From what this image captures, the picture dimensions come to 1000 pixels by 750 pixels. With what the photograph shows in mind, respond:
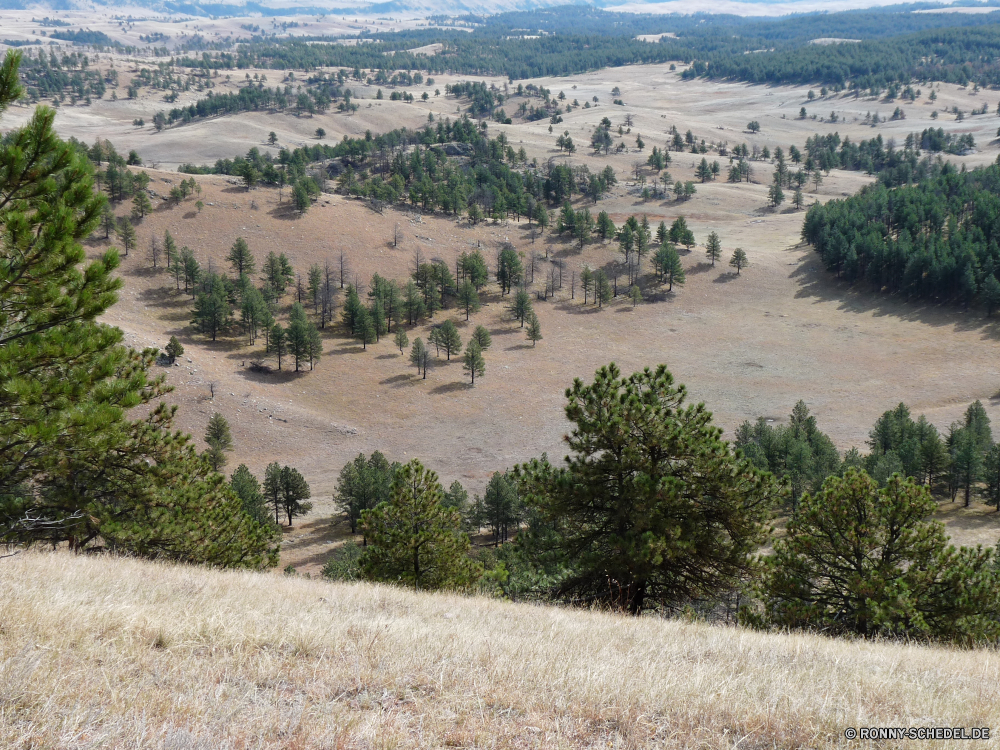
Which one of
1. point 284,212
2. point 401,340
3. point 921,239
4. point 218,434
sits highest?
point 284,212

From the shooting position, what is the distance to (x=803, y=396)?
3238 inches

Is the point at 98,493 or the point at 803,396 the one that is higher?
the point at 98,493

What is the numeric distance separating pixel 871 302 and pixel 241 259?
10479 cm

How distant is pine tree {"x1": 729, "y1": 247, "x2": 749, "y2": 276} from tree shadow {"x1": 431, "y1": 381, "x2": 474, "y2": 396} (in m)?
62.6

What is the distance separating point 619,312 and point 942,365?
1831 inches

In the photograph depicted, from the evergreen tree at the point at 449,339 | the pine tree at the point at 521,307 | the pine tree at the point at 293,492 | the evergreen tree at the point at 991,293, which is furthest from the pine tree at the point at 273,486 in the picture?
the evergreen tree at the point at 991,293

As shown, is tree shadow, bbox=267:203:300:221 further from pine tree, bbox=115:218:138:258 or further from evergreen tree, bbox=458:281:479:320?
evergreen tree, bbox=458:281:479:320

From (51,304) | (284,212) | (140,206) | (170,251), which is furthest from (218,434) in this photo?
(284,212)

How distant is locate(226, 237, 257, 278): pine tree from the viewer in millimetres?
102125

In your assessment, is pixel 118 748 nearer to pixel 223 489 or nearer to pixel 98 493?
pixel 98 493

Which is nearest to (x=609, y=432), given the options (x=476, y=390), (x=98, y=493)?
(x=98, y=493)

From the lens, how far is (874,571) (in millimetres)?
16250

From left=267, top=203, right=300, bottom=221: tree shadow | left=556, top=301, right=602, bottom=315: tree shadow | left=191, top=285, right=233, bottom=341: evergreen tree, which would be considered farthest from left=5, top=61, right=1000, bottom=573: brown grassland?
left=191, top=285, right=233, bottom=341: evergreen tree

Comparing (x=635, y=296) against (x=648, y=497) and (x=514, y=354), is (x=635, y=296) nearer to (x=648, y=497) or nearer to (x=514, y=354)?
(x=514, y=354)
